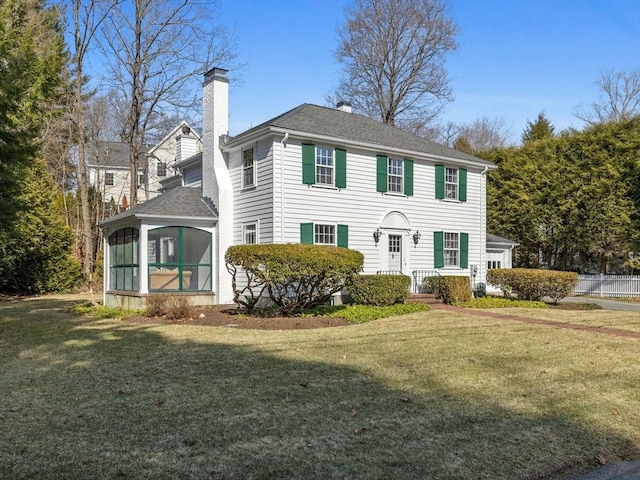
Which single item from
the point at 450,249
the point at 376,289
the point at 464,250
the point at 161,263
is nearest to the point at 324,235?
the point at 376,289

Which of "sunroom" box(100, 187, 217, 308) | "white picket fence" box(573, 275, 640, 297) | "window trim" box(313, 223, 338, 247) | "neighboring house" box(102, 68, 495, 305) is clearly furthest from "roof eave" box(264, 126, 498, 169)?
"white picket fence" box(573, 275, 640, 297)

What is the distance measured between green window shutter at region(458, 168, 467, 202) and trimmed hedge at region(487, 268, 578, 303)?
371cm

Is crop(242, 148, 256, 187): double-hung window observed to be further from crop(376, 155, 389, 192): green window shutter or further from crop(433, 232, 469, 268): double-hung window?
crop(433, 232, 469, 268): double-hung window

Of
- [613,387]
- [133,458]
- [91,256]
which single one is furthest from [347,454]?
[91,256]

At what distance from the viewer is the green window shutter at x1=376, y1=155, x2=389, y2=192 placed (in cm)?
1723

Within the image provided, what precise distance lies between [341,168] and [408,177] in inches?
115

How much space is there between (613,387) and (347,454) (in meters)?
3.99

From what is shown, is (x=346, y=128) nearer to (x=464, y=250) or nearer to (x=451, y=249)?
(x=451, y=249)

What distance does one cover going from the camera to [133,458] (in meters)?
3.91

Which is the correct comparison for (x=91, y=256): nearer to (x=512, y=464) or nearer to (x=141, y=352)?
(x=141, y=352)

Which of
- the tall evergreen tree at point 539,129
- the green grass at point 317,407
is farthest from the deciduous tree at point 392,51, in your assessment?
the green grass at point 317,407

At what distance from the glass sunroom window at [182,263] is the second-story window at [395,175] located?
6.39 meters

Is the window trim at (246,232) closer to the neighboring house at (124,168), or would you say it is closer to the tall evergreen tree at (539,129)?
the neighboring house at (124,168)

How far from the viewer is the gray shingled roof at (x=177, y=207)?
50.1 ft
